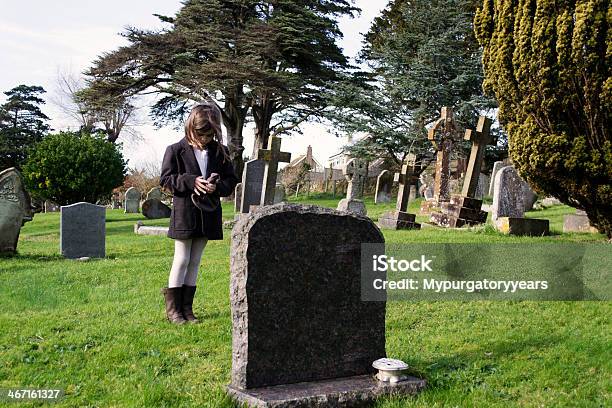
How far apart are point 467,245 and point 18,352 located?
640 cm

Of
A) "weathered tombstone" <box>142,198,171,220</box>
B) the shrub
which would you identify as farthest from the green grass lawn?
the shrub

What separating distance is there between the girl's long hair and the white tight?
0.86 metres

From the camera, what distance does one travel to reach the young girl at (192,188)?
5184 mm

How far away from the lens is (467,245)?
9047 millimetres

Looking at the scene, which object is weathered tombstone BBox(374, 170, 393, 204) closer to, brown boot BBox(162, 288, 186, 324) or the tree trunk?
the tree trunk

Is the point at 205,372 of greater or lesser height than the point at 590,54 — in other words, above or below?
below

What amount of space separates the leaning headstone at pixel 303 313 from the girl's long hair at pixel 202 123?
178 centimetres

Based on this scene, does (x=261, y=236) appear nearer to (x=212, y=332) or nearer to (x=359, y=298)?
(x=359, y=298)

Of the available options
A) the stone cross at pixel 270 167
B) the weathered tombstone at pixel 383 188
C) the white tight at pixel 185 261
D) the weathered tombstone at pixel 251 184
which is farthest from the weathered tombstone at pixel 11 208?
the weathered tombstone at pixel 383 188

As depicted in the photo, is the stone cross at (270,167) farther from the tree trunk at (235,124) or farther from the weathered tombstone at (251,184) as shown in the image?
the tree trunk at (235,124)

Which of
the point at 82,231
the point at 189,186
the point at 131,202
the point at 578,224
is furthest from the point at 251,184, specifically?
the point at 189,186

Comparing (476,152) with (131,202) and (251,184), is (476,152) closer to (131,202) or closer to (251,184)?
(251,184)

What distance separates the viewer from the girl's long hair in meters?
5.21

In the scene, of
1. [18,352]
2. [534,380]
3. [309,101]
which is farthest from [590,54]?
[309,101]
